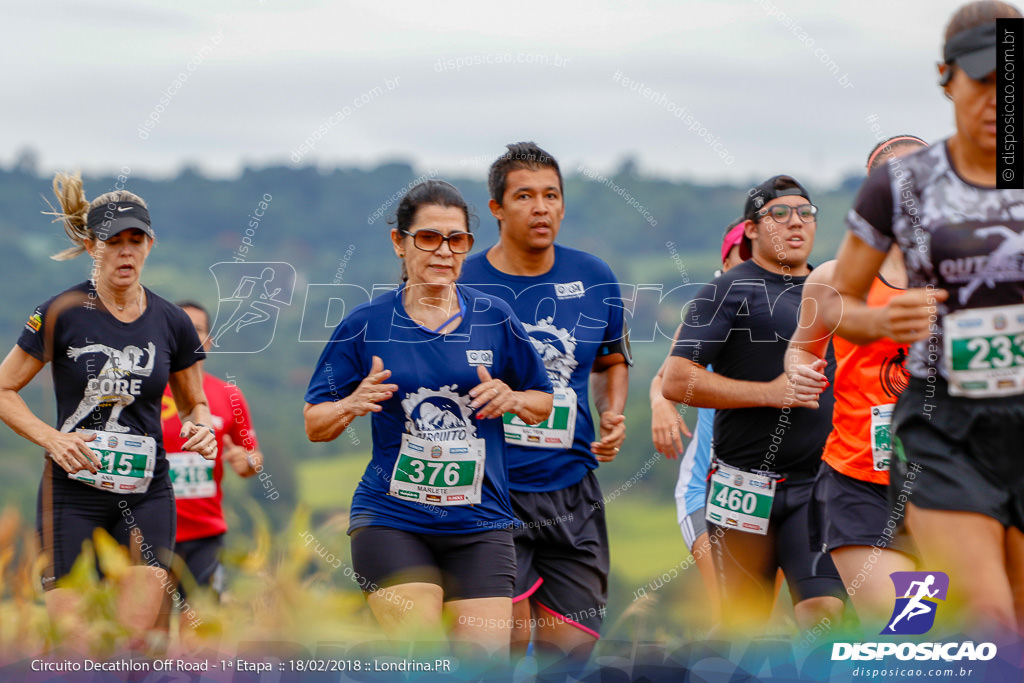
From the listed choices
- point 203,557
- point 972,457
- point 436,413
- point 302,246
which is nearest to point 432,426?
point 436,413

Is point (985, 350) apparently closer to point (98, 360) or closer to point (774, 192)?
point (774, 192)

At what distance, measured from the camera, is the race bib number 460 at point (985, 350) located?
323cm

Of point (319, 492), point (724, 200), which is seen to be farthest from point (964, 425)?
point (724, 200)

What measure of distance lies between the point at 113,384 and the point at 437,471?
5.30 ft

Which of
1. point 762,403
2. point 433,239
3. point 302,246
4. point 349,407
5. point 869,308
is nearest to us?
point 869,308

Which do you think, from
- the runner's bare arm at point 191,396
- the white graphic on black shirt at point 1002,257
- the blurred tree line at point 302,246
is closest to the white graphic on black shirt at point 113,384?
the runner's bare arm at point 191,396

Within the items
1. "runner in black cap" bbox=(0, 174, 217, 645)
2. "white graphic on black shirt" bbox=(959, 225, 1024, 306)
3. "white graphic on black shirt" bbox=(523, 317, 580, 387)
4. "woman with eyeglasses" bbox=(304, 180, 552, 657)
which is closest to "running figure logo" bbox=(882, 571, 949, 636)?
"white graphic on black shirt" bbox=(959, 225, 1024, 306)

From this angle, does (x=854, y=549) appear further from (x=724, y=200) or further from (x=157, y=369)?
(x=724, y=200)

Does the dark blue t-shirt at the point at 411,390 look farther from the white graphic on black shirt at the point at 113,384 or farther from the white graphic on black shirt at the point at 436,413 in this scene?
the white graphic on black shirt at the point at 113,384

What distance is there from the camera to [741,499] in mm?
5289

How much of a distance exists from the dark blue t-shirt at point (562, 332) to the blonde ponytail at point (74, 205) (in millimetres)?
1628

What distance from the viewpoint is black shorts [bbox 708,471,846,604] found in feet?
16.7

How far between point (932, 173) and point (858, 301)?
43cm

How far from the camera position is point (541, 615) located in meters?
5.32
